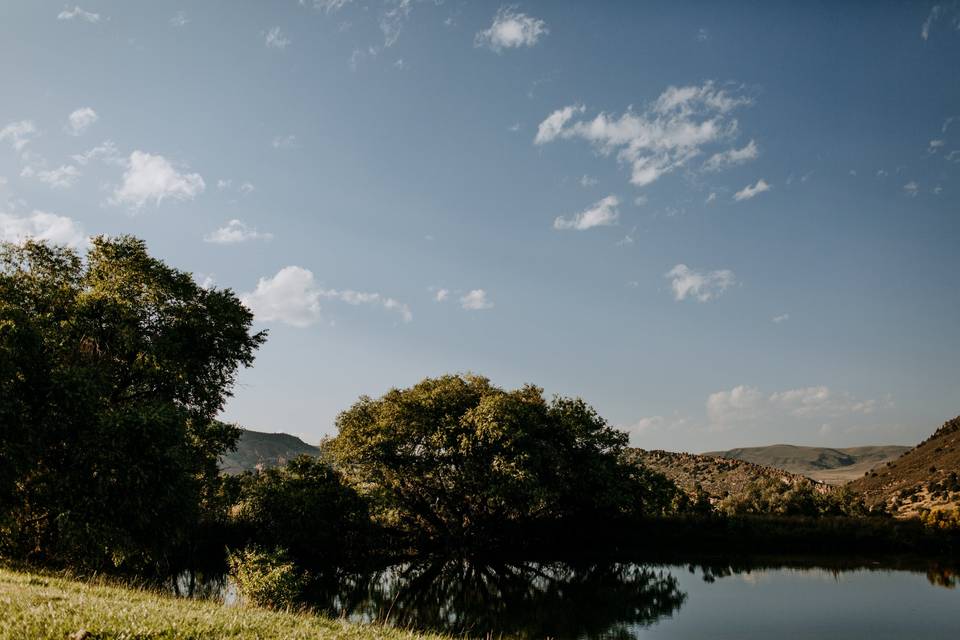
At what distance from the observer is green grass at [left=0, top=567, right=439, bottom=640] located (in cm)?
860

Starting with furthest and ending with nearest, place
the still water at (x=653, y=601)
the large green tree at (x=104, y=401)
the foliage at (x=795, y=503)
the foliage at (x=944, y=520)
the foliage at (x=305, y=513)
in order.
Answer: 1. the foliage at (x=795, y=503)
2. the foliage at (x=944, y=520)
3. the foliage at (x=305, y=513)
4. the still water at (x=653, y=601)
5. the large green tree at (x=104, y=401)

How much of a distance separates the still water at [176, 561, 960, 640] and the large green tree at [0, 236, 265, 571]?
615 cm

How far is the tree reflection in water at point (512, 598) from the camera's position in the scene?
66.7ft

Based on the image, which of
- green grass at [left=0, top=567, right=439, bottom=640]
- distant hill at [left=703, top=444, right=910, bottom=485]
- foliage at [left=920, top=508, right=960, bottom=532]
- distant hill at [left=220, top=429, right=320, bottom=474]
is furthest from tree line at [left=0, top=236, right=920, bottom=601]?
distant hill at [left=703, top=444, right=910, bottom=485]

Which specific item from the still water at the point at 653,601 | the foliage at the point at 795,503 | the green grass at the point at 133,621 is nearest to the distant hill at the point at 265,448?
the foliage at the point at 795,503

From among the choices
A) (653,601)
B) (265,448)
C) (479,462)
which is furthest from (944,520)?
(265,448)

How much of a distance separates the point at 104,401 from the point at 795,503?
5092cm

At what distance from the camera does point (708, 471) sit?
271ft

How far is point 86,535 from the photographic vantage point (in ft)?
60.5

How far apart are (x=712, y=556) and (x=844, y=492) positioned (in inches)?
892

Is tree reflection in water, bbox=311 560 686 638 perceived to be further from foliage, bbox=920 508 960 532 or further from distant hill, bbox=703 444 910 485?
distant hill, bbox=703 444 910 485

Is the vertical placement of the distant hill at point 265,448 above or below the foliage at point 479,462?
below

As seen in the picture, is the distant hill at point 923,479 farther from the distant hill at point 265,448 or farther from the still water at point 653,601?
the distant hill at point 265,448

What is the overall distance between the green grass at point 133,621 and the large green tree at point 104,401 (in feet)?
20.9
